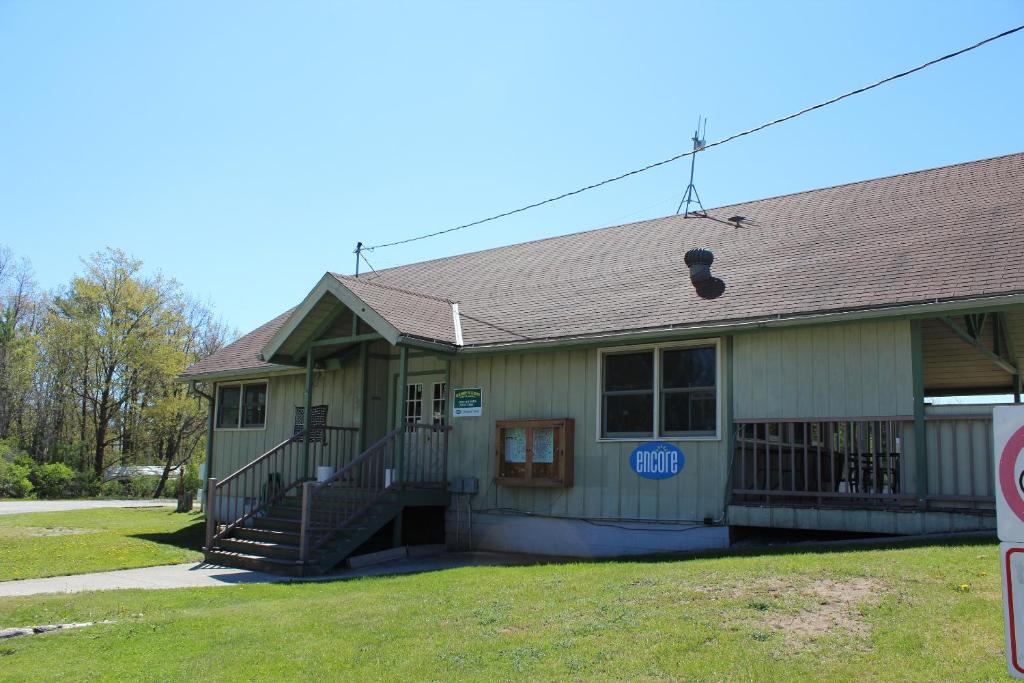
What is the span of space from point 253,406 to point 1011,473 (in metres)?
17.9

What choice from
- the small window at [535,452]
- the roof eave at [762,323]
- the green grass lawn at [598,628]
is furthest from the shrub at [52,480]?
the green grass lawn at [598,628]

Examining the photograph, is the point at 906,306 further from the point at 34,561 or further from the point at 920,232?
the point at 34,561

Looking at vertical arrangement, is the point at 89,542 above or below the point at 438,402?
below

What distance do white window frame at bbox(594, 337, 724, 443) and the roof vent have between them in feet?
2.93

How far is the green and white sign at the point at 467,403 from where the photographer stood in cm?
1479

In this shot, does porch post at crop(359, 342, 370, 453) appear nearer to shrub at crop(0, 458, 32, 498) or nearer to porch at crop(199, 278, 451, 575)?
porch at crop(199, 278, 451, 575)

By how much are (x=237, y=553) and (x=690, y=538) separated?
266 inches

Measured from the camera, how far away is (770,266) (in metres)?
13.4

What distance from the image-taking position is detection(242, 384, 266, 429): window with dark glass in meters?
19.1

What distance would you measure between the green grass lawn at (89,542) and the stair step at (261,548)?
70 centimetres

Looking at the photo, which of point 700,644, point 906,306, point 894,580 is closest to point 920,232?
point 906,306

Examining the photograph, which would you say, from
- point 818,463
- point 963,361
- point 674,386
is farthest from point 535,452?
point 963,361

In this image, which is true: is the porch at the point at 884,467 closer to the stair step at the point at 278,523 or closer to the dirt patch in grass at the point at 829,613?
the dirt patch in grass at the point at 829,613

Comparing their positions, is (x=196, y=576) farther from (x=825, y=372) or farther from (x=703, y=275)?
(x=825, y=372)
